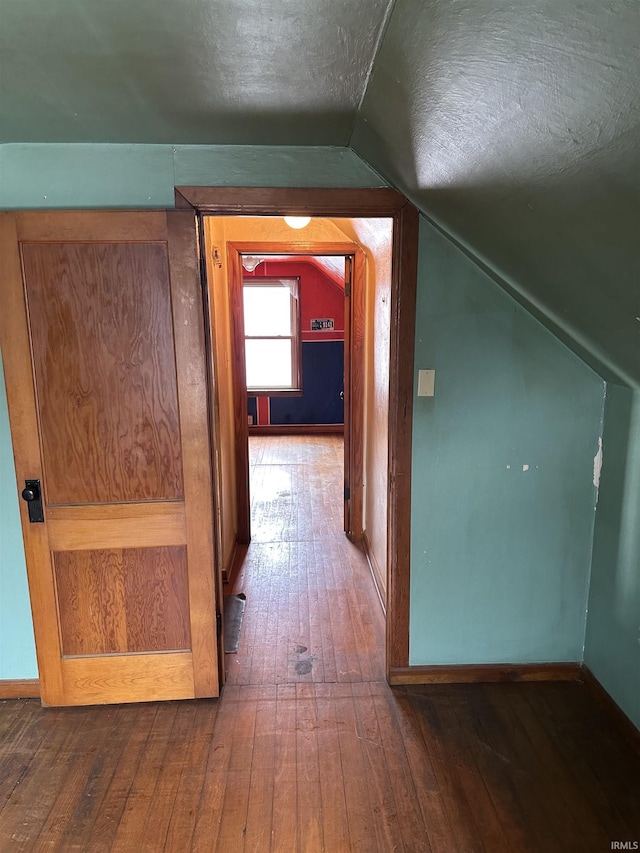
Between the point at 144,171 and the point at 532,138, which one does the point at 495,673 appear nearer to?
the point at 532,138

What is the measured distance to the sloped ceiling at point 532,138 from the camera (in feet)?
2.54

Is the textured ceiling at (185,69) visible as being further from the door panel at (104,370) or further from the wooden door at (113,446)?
the door panel at (104,370)

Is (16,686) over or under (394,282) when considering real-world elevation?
under

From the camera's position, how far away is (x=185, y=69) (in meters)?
1.37

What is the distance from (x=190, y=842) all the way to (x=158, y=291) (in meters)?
1.86

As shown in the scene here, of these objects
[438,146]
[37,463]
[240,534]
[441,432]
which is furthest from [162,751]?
[438,146]

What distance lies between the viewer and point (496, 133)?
3.63 feet

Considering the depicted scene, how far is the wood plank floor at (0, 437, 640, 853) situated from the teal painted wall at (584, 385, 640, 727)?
0.22 metres

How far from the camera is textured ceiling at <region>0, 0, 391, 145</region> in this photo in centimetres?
112

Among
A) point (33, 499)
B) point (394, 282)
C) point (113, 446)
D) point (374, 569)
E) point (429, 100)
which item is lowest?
point (374, 569)

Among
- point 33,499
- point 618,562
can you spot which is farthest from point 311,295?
point 618,562

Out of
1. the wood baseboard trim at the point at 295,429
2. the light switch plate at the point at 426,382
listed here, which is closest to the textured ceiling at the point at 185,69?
the light switch plate at the point at 426,382

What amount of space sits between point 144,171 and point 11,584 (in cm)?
177

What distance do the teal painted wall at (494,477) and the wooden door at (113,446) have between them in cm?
94
